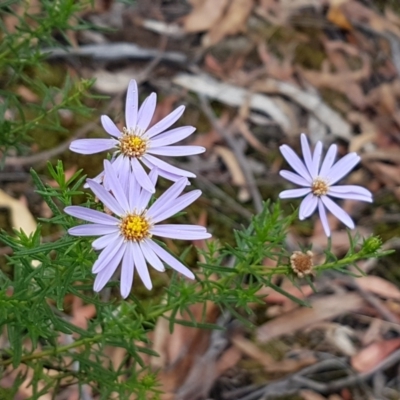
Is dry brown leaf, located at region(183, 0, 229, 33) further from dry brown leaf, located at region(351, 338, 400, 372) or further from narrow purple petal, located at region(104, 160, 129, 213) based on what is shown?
narrow purple petal, located at region(104, 160, 129, 213)

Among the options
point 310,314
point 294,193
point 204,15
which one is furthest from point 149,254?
point 204,15

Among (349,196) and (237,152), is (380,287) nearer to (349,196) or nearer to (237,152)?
(237,152)

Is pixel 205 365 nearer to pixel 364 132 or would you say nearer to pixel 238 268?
pixel 238 268

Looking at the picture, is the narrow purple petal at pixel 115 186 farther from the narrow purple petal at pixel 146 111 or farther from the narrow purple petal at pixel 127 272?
the narrow purple petal at pixel 146 111

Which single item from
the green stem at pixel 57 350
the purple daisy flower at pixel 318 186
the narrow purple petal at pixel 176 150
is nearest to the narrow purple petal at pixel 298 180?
the purple daisy flower at pixel 318 186

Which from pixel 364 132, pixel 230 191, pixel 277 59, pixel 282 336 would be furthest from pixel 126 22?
pixel 282 336
